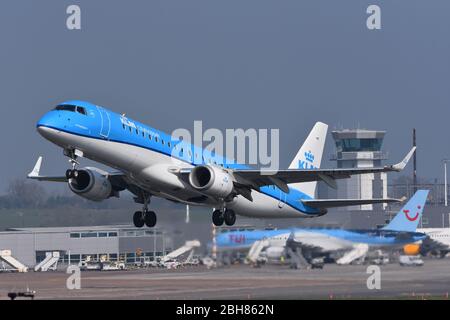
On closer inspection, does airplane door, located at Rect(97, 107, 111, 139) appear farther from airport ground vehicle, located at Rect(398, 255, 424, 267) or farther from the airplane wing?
airport ground vehicle, located at Rect(398, 255, 424, 267)

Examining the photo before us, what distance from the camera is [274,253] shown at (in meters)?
47.3

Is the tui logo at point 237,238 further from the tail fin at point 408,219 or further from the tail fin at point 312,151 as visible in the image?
the tail fin at point 312,151

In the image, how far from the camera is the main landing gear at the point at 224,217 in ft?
168

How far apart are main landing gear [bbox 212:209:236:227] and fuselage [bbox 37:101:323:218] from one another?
0.55 m

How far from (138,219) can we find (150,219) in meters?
1.35

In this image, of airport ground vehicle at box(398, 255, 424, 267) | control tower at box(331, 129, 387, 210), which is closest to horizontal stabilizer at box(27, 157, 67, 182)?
airport ground vehicle at box(398, 255, 424, 267)

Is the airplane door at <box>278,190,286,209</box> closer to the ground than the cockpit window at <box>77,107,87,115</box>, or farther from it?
closer to the ground

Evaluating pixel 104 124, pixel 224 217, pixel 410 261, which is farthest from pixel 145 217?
pixel 410 261

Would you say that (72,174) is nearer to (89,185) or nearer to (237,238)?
(89,185)

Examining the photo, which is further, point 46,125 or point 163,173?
point 163,173

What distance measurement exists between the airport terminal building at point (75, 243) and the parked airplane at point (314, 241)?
12682 millimetres

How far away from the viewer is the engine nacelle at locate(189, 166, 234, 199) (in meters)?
49.3

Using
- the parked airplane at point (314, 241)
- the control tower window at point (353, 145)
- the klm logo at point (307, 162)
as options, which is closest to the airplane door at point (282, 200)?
the klm logo at point (307, 162)
